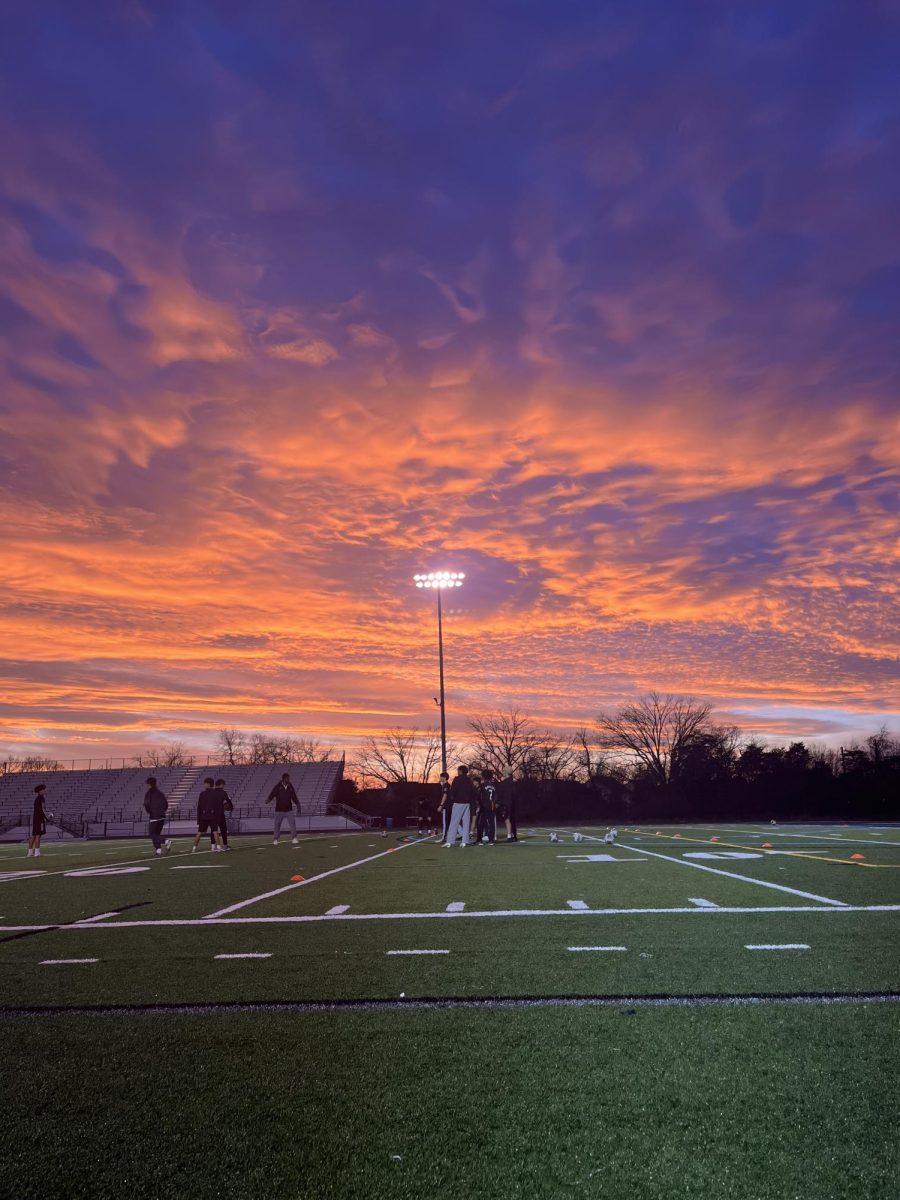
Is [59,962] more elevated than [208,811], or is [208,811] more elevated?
[208,811]

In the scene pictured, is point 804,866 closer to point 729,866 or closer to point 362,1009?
point 729,866

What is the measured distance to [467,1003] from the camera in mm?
4516

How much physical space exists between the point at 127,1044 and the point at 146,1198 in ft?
5.12

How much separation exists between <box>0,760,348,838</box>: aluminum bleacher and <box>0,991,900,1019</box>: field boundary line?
4812 centimetres

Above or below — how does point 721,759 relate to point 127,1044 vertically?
above

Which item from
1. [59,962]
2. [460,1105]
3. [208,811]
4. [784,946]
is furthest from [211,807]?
[460,1105]

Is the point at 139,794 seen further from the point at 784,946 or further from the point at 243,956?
the point at 784,946

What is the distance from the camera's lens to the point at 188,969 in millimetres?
5559

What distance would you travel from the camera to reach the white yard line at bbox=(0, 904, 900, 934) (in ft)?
24.3

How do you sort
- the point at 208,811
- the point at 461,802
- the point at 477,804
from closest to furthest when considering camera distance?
the point at 208,811 < the point at 461,802 < the point at 477,804

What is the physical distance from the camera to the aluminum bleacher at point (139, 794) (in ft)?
179

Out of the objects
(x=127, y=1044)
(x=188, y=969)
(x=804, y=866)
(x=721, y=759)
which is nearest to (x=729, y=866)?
(x=804, y=866)

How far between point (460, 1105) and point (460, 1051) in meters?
0.60

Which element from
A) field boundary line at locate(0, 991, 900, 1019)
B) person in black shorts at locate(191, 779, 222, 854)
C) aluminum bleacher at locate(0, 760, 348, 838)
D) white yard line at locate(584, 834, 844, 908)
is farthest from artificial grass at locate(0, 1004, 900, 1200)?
aluminum bleacher at locate(0, 760, 348, 838)
